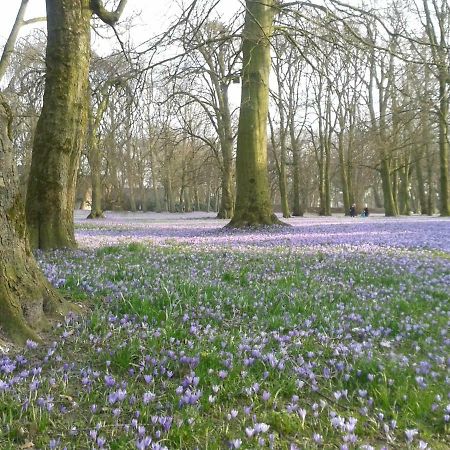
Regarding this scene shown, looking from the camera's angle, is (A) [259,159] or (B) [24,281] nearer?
(B) [24,281]

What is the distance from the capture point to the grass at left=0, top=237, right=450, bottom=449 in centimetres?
215

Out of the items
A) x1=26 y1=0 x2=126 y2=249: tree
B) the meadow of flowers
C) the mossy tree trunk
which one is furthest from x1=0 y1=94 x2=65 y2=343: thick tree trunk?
the mossy tree trunk

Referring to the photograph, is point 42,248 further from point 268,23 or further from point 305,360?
point 268,23

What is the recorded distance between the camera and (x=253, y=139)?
14.7 metres

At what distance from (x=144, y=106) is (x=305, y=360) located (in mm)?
10962

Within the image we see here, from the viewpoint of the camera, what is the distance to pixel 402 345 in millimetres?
3490

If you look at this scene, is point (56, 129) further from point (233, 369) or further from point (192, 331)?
point (233, 369)

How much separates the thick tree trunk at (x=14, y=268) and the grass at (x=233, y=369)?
0.24 metres

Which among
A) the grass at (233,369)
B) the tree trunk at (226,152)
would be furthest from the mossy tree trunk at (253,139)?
the tree trunk at (226,152)

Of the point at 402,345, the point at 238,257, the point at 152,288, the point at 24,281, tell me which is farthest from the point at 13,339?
the point at 238,257

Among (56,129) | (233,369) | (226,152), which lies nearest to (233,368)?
(233,369)

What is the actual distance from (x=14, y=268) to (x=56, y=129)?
5114 mm

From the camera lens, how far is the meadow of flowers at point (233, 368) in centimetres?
215

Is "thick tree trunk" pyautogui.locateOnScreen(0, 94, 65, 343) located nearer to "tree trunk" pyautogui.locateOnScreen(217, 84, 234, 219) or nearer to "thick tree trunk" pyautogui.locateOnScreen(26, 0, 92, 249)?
"thick tree trunk" pyautogui.locateOnScreen(26, 0, 92, 249)
